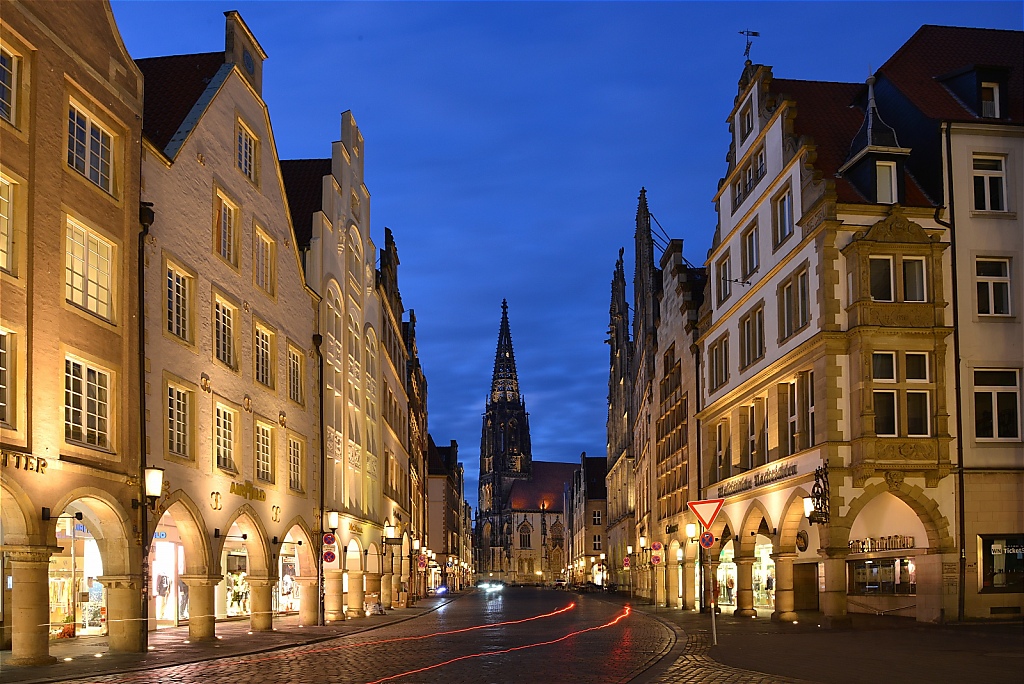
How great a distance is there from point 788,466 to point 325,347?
16.2m

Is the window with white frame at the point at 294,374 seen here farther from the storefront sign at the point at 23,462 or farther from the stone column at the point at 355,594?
the storefront sign at the point at 23,462

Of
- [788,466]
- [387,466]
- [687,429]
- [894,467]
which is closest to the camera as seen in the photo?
[894,467]

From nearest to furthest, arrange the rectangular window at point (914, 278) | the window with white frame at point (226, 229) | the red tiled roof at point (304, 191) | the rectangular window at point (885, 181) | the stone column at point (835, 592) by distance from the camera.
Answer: the window with white frame at point (226, 229) → the stone column at point (835, 592) → the rectangular window at point (914, 278) → the rectangular window at point (885, 181) → the red tiled roof at point (304, 191)

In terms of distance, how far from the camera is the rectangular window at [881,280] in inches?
1287

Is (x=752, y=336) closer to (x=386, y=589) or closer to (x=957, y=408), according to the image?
(x=957, y=408)

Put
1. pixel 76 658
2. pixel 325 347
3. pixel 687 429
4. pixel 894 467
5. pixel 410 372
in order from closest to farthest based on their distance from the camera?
1. pixel 76 658
2. pixel 894 467
3. pixel 325 347
4. pixel 687 429
5. pixel 410 372

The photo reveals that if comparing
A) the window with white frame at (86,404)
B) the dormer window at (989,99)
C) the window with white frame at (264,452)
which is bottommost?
the window with white frame at (264,452)

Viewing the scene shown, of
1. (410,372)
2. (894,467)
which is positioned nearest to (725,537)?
(894,467)

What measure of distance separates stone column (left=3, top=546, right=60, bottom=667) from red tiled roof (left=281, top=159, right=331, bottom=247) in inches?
879

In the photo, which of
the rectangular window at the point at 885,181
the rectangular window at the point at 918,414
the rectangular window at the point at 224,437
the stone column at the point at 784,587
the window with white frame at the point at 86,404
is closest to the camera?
the window with white frame at the point at 86,404

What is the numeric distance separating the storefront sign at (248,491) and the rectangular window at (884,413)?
16580 millimetres

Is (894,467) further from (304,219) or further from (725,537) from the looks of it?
(304,219)

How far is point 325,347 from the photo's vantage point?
42188 mm

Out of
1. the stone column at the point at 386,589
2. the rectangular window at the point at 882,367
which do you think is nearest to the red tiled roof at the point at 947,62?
the rectangular window at the point at 882,367
